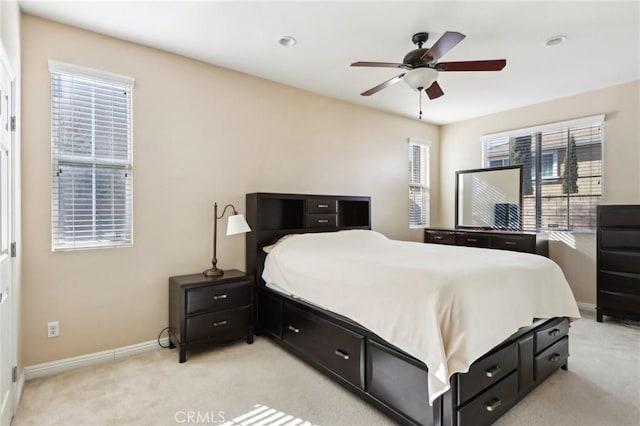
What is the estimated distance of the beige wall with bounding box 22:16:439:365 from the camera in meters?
2.59

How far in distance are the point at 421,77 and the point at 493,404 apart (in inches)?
90.4

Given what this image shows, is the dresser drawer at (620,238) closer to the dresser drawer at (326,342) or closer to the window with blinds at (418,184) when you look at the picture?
the window with blinds at (418,184)

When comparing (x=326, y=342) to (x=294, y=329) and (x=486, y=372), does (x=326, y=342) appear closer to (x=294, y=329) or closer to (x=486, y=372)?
(x=294, y=329)

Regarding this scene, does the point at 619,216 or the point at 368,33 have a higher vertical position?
the point at 368,33

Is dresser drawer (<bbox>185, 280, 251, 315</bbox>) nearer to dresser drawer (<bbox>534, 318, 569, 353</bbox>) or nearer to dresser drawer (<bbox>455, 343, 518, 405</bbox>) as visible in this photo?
dresser drawer (<bbox>455, 343, 518, 405</bbox>)

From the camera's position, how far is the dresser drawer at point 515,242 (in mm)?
4238

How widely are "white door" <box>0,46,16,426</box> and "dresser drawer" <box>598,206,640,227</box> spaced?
209 inches

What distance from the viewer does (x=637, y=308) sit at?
3.51m

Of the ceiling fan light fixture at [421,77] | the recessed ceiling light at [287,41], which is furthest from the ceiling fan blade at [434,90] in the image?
the recessed ceiling light at [287,41]

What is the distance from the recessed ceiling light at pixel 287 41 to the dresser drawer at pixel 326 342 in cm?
237

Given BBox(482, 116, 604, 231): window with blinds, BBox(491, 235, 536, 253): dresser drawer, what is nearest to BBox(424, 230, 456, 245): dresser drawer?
BBox(491, 235, 536, 253): dresser drawer

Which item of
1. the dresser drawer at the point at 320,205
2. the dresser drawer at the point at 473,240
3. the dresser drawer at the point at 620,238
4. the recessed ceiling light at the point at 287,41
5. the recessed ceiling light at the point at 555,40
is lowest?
the dresser drawer at the point at 473,240

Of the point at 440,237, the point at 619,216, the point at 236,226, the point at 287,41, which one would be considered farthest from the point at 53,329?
the point at 619,216

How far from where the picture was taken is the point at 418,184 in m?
5.63
